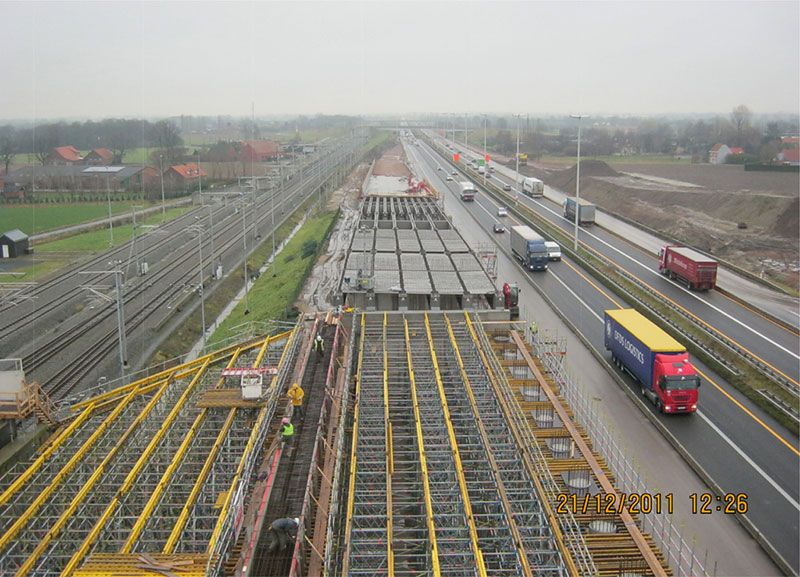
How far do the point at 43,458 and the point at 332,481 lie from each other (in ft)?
19.5

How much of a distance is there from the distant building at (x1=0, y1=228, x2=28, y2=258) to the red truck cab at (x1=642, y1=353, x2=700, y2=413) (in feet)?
84.3

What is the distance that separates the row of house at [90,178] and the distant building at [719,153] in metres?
60.6

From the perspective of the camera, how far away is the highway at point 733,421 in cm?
1322

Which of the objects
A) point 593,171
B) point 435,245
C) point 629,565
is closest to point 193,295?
point 435,245

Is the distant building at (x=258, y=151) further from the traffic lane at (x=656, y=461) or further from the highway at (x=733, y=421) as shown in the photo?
the traffic lane at (x=656, y=461)

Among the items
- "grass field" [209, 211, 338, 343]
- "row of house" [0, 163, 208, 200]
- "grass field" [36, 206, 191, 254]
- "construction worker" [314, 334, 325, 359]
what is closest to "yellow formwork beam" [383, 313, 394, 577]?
"construction worker" [314, 334, 325, 359]

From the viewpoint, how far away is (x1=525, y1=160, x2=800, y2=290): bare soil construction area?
38.3 m

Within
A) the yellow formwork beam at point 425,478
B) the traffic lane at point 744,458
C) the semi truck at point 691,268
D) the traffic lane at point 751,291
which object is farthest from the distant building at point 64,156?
the traffic lane at point 751,291

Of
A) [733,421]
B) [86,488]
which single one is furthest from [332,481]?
[733,421]

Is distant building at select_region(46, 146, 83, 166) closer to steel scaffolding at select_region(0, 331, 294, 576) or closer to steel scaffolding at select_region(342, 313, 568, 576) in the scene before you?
steel scaffolding at select_region(0, 331, 294, 576)

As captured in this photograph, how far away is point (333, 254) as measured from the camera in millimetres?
37906

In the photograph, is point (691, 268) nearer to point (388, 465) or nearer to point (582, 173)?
point (388, 465)

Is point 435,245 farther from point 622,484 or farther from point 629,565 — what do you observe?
point 629,565

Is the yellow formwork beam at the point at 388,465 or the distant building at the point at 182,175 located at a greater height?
the distant building at the point at 182,175
